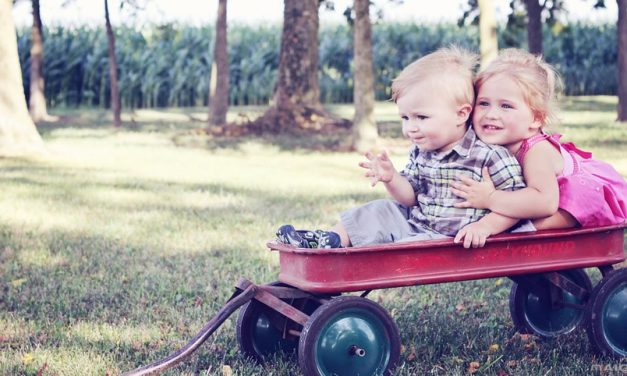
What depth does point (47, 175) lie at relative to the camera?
1009cm

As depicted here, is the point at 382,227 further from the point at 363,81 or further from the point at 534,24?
the point at 534,24

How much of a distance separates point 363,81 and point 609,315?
8360 millimetres

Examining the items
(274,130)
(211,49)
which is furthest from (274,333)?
(211,49)

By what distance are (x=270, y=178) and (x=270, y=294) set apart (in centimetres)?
624

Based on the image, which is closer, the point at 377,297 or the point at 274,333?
the point at 274,333

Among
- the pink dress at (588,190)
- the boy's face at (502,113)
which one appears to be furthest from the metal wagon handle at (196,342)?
the pink dress at (588,190)

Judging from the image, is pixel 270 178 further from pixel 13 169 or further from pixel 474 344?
pixel 474 344

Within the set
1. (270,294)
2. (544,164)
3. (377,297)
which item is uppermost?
(544,164)

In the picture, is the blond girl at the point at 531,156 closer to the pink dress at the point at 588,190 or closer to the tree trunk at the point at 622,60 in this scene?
the pink dress at the point at 588,190

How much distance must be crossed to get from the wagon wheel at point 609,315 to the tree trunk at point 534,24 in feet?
46.2

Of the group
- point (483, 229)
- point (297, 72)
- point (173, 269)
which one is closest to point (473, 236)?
point (483, 229)

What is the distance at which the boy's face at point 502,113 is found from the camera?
3895 millimetres

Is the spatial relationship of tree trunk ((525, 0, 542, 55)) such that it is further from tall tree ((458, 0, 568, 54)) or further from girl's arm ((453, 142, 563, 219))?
girl's arm ((453, 142, 563, 219))

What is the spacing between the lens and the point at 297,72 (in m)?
16.2
